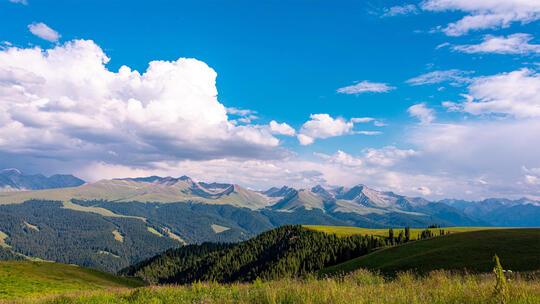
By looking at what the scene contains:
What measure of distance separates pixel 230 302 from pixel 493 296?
7.12 m

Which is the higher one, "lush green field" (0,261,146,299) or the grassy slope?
the grassy slope

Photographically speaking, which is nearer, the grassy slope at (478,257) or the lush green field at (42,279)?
the grassy slope at (478,257)

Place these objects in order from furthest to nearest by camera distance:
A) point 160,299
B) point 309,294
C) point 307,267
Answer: point 307,267
point 160,299
point 309,294

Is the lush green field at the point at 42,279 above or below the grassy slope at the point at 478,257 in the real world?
below

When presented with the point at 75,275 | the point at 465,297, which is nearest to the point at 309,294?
the point at 465,297

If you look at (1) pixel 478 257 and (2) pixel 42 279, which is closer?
(1) pixel 478 257

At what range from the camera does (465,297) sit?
24.6ft

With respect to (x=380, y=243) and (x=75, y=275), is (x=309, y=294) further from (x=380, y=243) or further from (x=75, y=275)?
(x=380, y=243)

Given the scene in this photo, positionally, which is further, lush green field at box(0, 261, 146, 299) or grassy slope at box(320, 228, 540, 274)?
lush green field at box(0, 261, 146, 299)

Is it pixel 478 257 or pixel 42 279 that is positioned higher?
pixel 478 257

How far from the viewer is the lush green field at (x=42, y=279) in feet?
144

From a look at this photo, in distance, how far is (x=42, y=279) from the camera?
60.2m

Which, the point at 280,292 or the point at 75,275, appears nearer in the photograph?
the point at 280,292

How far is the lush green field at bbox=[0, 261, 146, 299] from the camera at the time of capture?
43931mm
